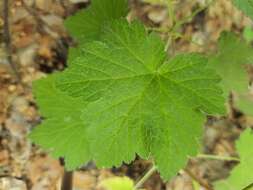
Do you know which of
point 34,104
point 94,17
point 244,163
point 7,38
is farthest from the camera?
point 34,104

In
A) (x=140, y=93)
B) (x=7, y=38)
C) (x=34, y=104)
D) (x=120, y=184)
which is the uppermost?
(x=7, y=38)

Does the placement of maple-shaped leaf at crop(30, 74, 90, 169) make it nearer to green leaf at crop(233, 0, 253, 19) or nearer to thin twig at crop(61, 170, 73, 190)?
thin twig at crop(61, 170, 73, 190)

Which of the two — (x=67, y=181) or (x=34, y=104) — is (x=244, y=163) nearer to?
(x=67, y=181)

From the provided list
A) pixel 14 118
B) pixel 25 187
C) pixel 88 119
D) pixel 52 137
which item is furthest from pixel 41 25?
pixel 88 119

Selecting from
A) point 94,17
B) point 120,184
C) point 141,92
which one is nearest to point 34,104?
point 120,184

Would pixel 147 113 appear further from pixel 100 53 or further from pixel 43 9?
pixel 43 9

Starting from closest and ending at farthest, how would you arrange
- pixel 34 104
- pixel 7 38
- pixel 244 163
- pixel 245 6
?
pixel 245 6, pixel 244 163, pixel 7 38, pixel 34 104

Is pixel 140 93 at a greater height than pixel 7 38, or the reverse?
pixel 7 38
